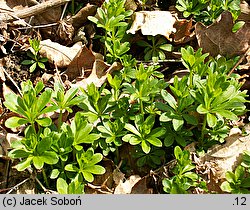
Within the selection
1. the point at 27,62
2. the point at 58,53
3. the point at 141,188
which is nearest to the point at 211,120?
the point at 141,188

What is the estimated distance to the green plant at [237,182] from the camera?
10.1 ft

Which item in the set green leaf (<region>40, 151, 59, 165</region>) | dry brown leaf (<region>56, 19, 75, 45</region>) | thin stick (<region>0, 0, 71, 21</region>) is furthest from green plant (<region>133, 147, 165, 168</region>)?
thin stick (<region>0, 0, 71, 21</region>)

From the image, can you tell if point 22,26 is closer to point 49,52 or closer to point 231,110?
point 49,52

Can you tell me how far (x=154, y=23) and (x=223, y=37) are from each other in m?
0.54

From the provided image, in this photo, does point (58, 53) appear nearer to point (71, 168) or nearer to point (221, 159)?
point (71, 168)

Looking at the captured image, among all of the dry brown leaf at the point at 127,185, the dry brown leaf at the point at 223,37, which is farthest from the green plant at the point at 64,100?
the dry brown leaf at the point at 223,37

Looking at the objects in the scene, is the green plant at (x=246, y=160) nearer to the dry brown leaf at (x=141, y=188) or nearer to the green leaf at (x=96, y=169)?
the dry brown leaf at (x=141, y=188)

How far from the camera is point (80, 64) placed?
12.6 ft

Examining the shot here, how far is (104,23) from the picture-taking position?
3.80m

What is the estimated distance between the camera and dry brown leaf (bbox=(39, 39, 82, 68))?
3.87 m

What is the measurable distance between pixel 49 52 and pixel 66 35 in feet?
0.87

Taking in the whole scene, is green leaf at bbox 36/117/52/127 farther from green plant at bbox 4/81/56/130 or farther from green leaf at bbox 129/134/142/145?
green leaf at bbox 129/134/142/145

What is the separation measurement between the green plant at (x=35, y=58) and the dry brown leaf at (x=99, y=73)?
1.20 ft

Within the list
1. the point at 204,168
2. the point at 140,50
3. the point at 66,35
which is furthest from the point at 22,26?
the point at 204,168
